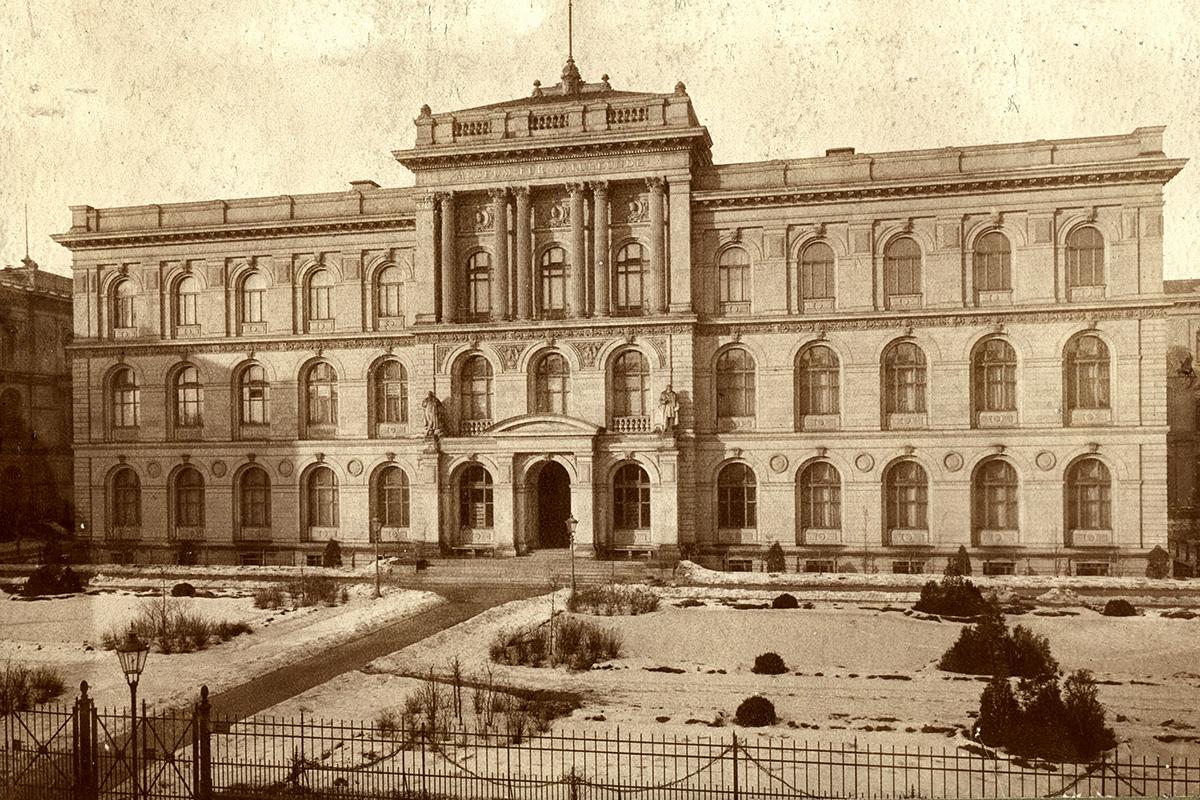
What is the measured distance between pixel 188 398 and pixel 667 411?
21.7 m

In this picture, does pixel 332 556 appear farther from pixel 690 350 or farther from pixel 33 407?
pixel 33 407

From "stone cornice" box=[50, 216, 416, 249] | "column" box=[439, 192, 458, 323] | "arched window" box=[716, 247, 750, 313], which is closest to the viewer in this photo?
"arched window" box=[716, 247, 750, 313]

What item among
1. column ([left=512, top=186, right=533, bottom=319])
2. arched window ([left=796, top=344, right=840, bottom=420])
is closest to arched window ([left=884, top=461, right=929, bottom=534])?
arched window ([left=796, top=344, right=840, bottom=420])

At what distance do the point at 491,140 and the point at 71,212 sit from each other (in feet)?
66.8

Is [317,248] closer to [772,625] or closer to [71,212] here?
[71,212]

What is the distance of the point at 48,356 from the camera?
56.8m

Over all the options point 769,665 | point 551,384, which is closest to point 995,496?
point 551,384

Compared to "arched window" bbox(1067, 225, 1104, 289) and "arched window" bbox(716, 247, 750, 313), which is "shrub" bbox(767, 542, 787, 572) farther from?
"arched window" bbox(1067, 225, 1104, 289)

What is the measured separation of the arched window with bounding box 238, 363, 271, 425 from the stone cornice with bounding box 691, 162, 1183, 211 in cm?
2010

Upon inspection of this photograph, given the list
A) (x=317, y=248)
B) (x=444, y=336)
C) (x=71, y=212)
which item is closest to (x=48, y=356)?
(x=71, y=212)

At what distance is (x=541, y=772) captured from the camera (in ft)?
50.2

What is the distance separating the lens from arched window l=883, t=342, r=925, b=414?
38.9 m

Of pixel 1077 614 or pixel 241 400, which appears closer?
pixel 1077 614

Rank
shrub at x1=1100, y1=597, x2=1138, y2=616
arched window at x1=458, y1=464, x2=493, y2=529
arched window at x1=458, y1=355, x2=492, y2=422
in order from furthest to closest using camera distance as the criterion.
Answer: arched window at x1=458, y1=355, x2=492, y2=422 < arched window at x1=458, y1=464, x2=493, y2=529 < shrub at x1=1100, y1=597, x2=1138, y2=616
